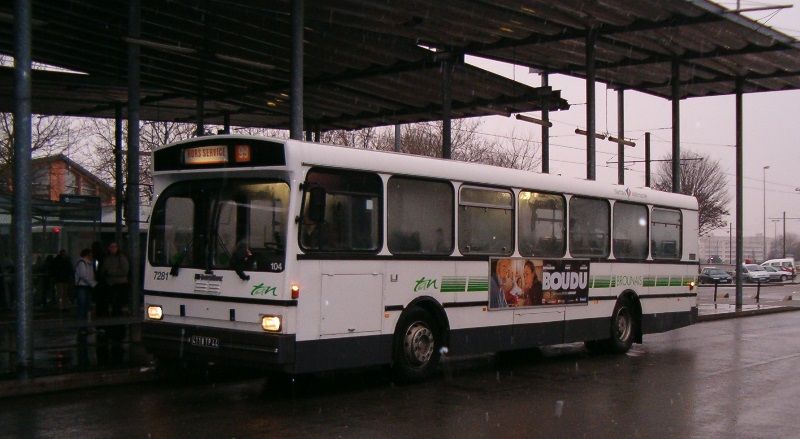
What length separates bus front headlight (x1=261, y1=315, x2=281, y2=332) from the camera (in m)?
9.83

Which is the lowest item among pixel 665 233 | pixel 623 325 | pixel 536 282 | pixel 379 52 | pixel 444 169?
pixel 623 325

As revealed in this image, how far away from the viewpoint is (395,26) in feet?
64.1

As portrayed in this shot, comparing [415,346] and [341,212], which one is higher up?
[341,212]

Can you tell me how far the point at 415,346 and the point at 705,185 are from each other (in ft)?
213

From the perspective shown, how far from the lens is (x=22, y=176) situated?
1098 centimetres

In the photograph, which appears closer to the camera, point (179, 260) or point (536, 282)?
point (179, 260)

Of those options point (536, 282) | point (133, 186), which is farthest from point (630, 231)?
point (133, 186)

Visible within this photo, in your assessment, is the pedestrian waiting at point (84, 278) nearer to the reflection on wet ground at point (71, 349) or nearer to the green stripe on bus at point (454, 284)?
the reflection on wet ground at point (71, 349)

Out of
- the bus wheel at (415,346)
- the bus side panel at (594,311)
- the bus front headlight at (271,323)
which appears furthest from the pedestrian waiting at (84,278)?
the bus side panel at (594,311)

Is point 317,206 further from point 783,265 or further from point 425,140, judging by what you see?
point 783,265

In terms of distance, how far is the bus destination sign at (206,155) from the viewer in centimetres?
1066

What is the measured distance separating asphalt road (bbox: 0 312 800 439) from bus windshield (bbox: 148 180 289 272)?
1.71 meters

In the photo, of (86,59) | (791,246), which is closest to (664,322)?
(86,59)

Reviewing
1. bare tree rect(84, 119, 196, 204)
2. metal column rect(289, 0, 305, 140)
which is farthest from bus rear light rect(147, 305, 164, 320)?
bare tree rect(84, 119, 196, 204)
